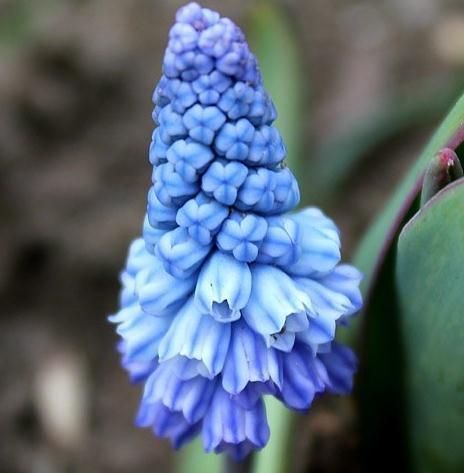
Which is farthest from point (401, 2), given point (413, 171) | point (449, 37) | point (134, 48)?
point (413, 171)

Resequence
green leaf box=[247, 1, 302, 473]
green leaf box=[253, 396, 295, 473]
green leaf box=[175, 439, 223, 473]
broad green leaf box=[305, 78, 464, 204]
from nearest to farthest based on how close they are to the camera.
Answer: green leaf box=[253, 396, 295, 473], green leaf box=[175, 439, 223, 473], green leaf box=[247, 1, 302, 473], broad green leaf box=[305, 78, 464, 204]

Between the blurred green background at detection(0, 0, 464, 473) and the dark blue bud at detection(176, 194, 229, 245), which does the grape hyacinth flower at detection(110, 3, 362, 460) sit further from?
the blurred green background at detection(0, 0, 464, 473)

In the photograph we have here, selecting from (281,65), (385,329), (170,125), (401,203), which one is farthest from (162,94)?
(281,65)

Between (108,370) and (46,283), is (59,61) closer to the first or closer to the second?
(46,283)

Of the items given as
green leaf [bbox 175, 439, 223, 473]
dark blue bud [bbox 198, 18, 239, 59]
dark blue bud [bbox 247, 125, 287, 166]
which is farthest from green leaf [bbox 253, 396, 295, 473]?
dark blue bud [bbox 198, 18, 239, 59]

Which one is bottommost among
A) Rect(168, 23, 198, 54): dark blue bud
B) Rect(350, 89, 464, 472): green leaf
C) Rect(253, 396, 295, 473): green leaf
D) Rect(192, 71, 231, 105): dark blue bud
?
Rect(253, 396, 295, 473): green leaf

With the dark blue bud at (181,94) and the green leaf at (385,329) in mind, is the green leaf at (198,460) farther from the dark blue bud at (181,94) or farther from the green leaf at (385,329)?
the dark blue bud at (181,94)

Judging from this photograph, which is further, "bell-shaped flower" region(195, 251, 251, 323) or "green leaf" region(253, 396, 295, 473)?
"green leaf" region(253, 396, 295, 473)
